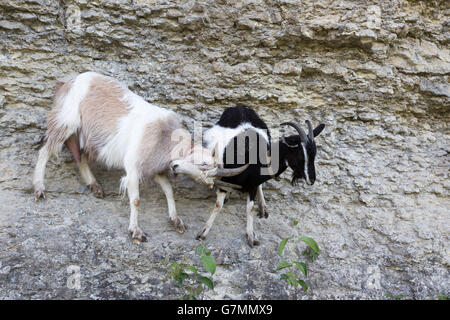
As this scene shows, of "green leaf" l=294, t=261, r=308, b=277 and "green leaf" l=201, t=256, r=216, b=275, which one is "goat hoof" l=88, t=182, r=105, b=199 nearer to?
"green leaf" l=201, t=256, r=216, b=275

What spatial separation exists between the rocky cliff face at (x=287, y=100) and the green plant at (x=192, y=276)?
38cm

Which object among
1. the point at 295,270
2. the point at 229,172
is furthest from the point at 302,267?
the point at 229,172

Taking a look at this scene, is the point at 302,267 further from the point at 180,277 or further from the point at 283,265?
the point at 180,277

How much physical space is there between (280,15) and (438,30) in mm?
1924

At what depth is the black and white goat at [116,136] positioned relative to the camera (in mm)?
4594

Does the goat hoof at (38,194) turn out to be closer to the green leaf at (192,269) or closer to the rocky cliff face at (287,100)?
the rocky cliff face at (287,100)

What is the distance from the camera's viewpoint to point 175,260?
4.39m

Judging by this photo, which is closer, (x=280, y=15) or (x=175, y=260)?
(x=175, y=260)

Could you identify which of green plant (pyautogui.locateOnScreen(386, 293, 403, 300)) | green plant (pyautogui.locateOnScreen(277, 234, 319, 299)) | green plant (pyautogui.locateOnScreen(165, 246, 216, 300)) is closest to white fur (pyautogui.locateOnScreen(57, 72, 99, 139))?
green plant (pyautogui.locateOnScreen(165, 246, 216, 300))

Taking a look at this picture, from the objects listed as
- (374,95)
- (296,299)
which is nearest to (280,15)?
(374,95)

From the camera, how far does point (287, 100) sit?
5.43 m

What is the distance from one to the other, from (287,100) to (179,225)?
6.62 ft

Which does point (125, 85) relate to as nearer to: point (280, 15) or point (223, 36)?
point (223, 36)

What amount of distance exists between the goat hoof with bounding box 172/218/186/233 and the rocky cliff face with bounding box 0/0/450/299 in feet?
0.20
